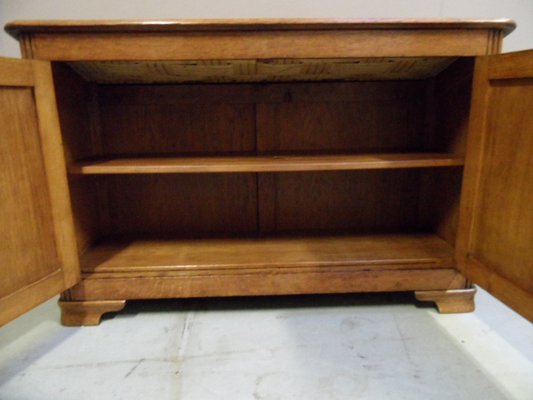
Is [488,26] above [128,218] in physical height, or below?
above

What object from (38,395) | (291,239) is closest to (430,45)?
(291,239)

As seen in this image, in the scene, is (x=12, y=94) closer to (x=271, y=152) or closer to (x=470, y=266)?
(x=271, y=152)

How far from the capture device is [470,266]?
98cm

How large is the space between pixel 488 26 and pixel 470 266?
627mm

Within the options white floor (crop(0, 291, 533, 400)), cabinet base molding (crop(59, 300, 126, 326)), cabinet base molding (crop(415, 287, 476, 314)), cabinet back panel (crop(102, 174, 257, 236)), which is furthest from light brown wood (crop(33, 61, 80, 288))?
cabinet base molding (crop(415, 287, 476, 314))

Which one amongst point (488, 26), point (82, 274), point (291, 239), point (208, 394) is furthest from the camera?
point (291, 239)

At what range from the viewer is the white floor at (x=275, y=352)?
79 cm

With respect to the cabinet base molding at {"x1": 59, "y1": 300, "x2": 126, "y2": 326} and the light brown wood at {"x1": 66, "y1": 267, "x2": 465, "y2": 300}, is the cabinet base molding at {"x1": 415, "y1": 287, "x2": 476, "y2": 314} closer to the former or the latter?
the light brown wood at {"x1": 66, "y1": 267, "x2": 465, "y2": 300}

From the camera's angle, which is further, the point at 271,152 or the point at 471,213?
the point at 271,152

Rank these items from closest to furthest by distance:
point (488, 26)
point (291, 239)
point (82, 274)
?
1. point (488, 26)
2. point (82, 274)
3. point (291, 239)

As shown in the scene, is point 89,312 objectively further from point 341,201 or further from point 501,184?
point 501,184

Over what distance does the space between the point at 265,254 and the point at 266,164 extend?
29cm

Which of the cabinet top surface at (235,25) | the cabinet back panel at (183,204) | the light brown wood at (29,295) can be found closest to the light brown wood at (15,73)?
the cabinet top surface at (235,25)

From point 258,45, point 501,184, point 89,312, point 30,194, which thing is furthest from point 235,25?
point 89,312
